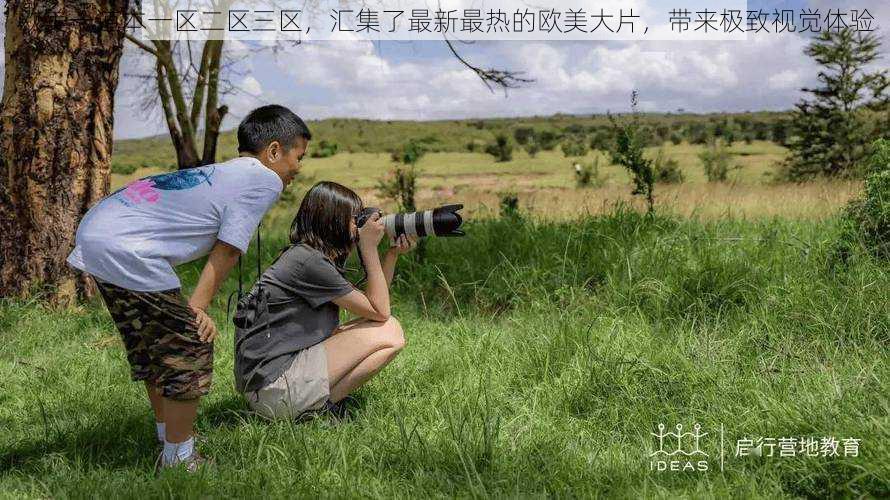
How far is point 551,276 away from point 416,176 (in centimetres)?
199

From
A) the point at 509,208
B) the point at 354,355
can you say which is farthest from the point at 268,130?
the point at 509,208

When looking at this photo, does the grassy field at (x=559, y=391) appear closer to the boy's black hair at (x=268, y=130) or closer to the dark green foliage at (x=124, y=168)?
the boy's black hair at (x=268, y=130)

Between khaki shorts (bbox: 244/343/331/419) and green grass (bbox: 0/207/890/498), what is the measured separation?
0.24 feet

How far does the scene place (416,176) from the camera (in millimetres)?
6723

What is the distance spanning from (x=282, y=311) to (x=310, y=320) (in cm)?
13

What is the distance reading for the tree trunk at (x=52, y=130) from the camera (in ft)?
17.2

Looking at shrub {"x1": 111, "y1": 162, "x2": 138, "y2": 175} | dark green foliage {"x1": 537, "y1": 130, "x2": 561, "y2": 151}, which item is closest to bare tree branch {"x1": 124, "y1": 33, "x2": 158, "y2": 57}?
shrub {"x1": 111, "y1": 162, "x2": 138, "y2": 175}

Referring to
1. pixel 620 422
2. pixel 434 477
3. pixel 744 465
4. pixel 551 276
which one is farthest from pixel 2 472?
pixel 551 276

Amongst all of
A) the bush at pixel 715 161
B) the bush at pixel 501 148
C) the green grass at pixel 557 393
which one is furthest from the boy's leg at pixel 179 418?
the bush at pixel 501 148

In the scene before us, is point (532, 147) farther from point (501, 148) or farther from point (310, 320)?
point (310, 320)

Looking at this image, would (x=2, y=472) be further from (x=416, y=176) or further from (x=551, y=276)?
(x=416, y=176)

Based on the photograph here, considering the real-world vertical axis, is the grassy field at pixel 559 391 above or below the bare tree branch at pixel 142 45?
below

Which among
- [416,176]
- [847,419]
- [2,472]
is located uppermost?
[416,176]

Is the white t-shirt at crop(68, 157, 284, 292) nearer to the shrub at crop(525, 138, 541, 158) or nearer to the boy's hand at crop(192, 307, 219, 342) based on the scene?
the boy's hand at crop(192, 307, 219, 342)
